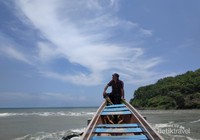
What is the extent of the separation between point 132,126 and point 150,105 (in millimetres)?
84190

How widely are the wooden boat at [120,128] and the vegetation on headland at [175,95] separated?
69.6 meters

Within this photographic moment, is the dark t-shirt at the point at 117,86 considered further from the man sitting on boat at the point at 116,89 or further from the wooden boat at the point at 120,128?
the wooden boat at the point at 120,128

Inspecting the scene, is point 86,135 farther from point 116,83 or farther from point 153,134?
point 116,83

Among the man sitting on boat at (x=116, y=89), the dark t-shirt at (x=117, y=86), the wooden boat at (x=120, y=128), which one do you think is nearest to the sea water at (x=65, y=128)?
the man sitting on boat at (x=116, y=89)

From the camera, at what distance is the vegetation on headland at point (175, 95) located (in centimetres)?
7788

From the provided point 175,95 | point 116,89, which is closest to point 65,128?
point 116,89

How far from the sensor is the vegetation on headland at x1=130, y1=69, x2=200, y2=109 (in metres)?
77.9

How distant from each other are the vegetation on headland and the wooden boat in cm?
6959

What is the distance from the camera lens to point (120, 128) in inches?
261

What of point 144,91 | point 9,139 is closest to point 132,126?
point 9,139

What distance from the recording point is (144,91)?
10475 centimetres

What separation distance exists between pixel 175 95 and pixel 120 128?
257 ft

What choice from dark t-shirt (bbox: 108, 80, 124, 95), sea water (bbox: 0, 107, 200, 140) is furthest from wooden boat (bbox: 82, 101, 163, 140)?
sea water (bbox: 0, 107, 200, 140)

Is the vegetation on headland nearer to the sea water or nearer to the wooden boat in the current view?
the sea water
